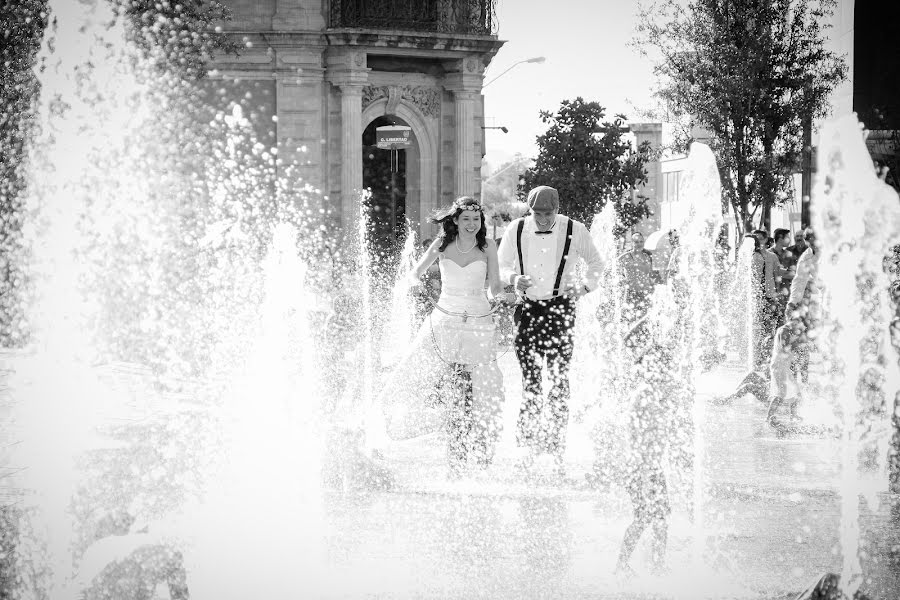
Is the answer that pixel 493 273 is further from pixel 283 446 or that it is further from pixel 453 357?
pixel 283 446

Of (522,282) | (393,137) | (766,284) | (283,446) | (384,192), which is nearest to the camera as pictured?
(522,282)

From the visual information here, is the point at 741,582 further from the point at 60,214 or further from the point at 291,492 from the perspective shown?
the point at 60,214

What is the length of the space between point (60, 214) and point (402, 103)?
61.3 feet

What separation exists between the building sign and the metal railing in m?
2.15

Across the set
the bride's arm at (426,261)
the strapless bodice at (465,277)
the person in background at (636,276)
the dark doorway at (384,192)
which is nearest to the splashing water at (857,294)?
the person in background at (636,276)

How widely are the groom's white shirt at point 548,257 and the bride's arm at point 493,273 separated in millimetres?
64

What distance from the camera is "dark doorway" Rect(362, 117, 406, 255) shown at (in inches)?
1156

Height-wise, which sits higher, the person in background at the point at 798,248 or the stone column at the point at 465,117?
the stone column at the point at 465,117

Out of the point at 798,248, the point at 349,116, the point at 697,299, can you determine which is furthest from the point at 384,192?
the point at 798,248

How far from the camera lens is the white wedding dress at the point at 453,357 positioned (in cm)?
725

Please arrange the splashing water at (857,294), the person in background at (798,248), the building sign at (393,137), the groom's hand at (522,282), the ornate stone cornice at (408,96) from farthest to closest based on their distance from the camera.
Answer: the ornate stone cornice at (408,96) → the building sign at (393,137) → the person in background at (798,248) → the groom's hand at (522,282) → the splashing water at (857,294)

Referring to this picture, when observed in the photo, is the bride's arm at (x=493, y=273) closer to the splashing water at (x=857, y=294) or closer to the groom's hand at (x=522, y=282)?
the groom's hand at (x=522, y=282)

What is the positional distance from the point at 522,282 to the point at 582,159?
22.1m

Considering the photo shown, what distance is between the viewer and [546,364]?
722 cm
